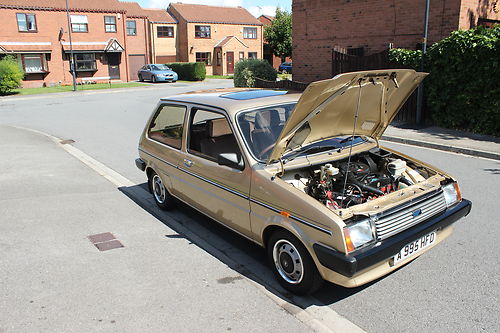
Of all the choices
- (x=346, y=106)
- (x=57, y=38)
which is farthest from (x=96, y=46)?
(x=346, y=106)

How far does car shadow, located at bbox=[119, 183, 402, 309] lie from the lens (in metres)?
4.00

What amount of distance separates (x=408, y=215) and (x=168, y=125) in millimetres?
3555

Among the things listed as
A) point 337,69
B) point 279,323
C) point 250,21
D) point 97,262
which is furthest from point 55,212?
point 250,21

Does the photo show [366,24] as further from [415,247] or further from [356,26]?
[415,247]

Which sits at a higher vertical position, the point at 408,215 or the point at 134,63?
the point at 134,63

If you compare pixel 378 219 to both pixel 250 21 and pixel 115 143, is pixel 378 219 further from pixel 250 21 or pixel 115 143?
pixel 250 21

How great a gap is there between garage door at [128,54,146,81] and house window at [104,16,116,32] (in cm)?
408

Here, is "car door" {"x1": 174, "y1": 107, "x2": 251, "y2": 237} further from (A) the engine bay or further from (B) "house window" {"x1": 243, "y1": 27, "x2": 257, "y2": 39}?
(B) "house window" {"x1": 243, "y1": 27, "x2": 257, "y2": 39}

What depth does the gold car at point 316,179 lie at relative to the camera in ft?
11.8

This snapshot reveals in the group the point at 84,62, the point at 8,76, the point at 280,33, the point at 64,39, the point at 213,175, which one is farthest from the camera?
the point at 280,33

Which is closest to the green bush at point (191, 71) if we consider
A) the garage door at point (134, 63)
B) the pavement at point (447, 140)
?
the garage door at point (134, 63)

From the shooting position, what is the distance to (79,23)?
38.8m

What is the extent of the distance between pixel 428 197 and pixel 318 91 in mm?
1480

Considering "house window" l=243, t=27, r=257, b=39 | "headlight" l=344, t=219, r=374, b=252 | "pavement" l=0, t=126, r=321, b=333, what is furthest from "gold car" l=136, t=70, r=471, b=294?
"house window" l=243, t=27, r=257, b=39
